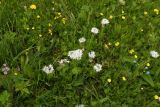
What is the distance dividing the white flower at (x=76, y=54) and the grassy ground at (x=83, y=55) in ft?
0.16

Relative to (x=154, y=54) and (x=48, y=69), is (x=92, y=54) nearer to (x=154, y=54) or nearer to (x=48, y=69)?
(x=48, y=69)

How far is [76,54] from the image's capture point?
3.51 meters

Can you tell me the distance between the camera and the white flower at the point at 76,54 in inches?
137

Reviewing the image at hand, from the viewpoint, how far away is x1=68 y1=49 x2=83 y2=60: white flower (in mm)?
3490

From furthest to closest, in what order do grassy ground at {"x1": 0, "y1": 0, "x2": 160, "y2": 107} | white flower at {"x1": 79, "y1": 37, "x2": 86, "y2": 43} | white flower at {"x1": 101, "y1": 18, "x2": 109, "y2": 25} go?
1. white flower at {"x1": 101, "y1": 18, "x2": 109, "y2": 25}
2. white flower at {"x1": 79, "y1": 37, "x2": 86, "y2": 43}
3. grassy ground at {"x1": 0, "y1": 0, "x2": 160, "y2": 107}

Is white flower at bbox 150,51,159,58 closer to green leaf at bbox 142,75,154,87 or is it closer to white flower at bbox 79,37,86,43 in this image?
green leaf at bbox 142,75,154,87

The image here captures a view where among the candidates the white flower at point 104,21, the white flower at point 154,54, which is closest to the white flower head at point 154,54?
the white flower at point 154,54

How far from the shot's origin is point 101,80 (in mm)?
3475

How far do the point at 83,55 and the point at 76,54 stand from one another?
3.2 inches

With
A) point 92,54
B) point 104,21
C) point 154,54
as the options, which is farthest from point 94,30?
point 154,54

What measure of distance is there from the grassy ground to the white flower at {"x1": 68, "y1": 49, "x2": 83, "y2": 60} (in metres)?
0.05

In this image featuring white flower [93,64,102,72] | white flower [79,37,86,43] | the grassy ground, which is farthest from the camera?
white flower [79,37,86,43]

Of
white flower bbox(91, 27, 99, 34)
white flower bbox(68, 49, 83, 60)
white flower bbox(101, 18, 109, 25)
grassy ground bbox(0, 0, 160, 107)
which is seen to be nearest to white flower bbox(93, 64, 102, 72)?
grassy ground bbox(0, 0, 160, 107)

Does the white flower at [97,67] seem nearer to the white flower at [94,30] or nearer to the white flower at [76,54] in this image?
the white flower at [76,54]
